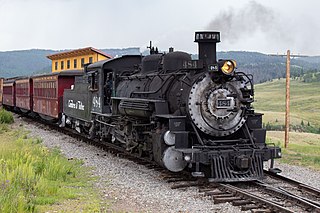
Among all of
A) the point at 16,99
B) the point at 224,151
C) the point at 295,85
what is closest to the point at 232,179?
the point at 224,151

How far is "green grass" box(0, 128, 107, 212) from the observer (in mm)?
7148

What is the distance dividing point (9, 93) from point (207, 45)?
33.0m

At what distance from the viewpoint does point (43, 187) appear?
27.8 feet

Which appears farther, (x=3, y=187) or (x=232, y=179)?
(x=232, y=179)

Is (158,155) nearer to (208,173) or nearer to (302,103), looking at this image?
(208,173)

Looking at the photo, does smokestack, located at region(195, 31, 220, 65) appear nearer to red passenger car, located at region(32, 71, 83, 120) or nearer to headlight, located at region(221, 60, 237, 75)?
headlight, located at region(221, 60, 237, 75)

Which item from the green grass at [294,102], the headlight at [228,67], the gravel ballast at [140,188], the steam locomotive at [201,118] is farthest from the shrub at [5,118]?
the green grass at [294,102]

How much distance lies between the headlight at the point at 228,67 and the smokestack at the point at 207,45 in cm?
51

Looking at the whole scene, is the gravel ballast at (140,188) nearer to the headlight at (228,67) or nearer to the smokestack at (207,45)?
the headlight at (228,67)

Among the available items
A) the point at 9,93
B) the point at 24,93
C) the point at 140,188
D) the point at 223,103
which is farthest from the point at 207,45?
the point at 9,93

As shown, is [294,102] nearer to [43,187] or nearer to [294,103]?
[294,103]

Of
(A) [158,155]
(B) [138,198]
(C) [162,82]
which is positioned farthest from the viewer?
(C) [162,82]

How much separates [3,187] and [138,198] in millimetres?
2496

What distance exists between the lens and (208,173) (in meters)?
10.2
